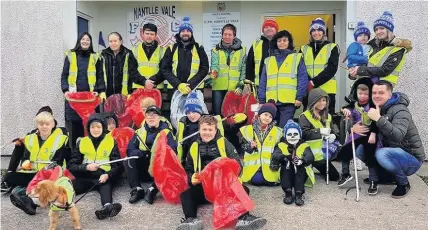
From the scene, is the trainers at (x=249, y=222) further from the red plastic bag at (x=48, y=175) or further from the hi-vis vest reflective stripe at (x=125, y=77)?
the hi-vis vest reflective stripe at (x=125, y=77)

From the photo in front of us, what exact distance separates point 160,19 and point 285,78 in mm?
3582

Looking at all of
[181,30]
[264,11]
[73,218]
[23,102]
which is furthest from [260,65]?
[23,102]

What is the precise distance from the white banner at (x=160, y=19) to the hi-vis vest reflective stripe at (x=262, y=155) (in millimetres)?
3761

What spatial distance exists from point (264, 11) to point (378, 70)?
3.39 m

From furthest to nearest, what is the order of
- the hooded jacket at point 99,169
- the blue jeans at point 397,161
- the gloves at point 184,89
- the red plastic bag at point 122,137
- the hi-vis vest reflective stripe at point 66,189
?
the gloves at point 184,89
the red plastic bag at point 122,137
the hooded jacket at point 99,169
the blue jeans at point 397,161
the hi-vis vest reflective stripe at point 66,189

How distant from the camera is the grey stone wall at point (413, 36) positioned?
6.81m

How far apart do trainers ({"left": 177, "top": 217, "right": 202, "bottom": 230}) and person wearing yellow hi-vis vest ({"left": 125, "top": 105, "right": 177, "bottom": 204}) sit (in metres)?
0.86

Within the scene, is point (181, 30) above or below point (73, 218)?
above

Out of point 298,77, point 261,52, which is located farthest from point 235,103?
point 298,77

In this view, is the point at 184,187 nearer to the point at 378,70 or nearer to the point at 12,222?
the point at 12,222

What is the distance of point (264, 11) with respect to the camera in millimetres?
8398

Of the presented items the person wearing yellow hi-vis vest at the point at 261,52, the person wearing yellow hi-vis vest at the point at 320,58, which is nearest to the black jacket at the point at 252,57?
the person wearing yellow hi-vis vest at the point at 261,52

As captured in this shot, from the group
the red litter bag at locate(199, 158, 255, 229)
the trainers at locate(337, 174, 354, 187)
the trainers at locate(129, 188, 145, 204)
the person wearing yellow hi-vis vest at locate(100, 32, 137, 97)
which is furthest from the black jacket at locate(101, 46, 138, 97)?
the trainers at locate(337, 174, 354, 187)

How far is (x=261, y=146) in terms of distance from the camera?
5379 mm
